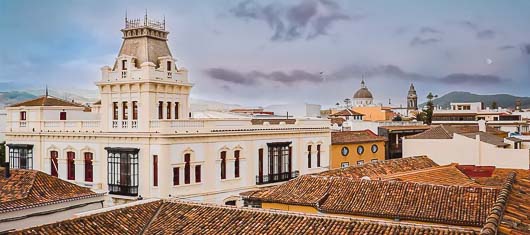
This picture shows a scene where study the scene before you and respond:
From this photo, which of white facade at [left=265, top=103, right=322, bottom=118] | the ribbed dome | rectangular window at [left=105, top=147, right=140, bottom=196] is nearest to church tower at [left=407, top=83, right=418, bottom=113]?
the ribbed dome

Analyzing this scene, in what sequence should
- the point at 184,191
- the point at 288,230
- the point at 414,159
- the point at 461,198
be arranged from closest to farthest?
1. the point at 288,230
2. the point at 461,198
3. the point at 184,191
4. the point at 414,159

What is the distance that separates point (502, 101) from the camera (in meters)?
130

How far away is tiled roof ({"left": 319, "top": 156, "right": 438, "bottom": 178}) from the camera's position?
28906 mm

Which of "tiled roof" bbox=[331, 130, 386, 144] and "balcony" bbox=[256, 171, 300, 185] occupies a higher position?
"tiled roof" bbox=[331, 130, 386, 144]

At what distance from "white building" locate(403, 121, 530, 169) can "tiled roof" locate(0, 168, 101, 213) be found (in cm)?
2377

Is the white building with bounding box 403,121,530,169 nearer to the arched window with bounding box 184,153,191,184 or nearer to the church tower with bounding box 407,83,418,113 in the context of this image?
the arched window with bounding box 184,153,191,184

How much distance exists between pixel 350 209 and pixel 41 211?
10500 mm

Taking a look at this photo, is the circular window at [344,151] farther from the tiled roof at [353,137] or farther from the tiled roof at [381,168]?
the tiled roof at [381,168]

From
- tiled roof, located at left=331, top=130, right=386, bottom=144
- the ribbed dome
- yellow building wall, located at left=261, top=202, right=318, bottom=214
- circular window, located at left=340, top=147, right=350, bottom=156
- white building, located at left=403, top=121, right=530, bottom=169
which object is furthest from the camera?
the ribbed dome

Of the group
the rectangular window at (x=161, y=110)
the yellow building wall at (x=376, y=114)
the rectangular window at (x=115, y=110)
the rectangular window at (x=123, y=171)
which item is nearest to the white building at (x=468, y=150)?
the rectangular window at (x=161, y=110)

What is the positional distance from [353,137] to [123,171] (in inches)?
760

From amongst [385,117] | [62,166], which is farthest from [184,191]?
[385,117]

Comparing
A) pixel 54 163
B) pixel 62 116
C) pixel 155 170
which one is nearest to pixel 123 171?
pixel 155 170

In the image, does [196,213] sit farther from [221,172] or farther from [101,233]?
[221,172]
